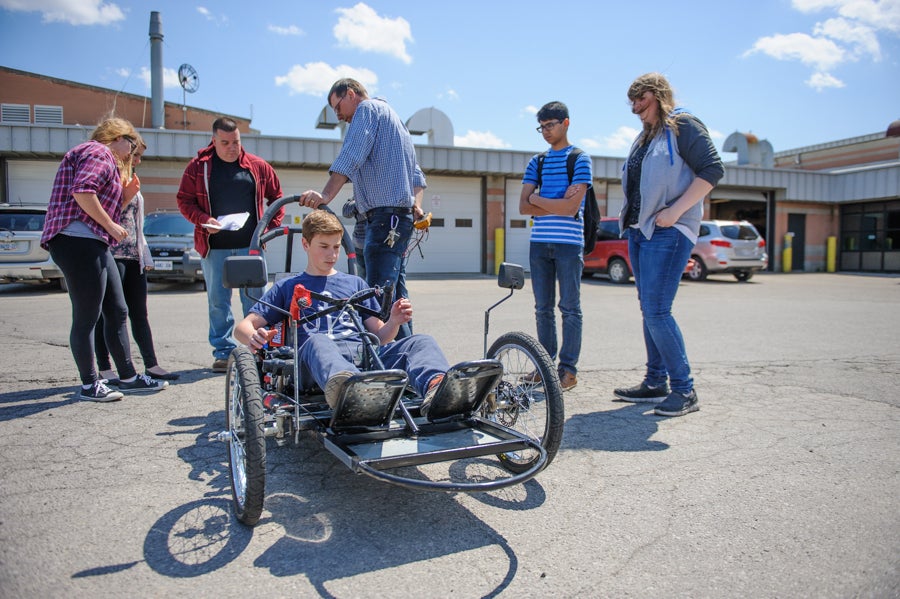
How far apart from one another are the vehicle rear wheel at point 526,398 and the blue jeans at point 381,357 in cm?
32

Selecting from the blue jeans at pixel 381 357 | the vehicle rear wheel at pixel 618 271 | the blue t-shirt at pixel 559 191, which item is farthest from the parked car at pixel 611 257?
the blue jeans at pixel 381 357

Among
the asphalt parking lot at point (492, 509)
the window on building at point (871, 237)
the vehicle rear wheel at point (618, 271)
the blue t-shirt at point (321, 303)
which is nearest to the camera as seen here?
the asphalt parking lot at point (492, 509)

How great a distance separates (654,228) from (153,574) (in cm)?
338

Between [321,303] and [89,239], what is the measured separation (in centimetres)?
187

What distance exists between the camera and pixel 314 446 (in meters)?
3.36

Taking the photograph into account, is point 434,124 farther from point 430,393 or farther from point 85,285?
point 430,393

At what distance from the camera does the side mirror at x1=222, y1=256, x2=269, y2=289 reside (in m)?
2.68

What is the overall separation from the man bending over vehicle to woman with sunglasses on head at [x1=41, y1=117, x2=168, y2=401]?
1505 millimetres

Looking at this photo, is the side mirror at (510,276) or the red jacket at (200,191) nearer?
the side mirror at (510,276)

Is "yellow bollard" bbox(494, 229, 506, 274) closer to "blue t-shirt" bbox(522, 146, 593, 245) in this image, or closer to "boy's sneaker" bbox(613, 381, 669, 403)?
"blue t-shirt" bbox(522, 146, 593, 245)

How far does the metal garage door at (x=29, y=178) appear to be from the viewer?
17.1m

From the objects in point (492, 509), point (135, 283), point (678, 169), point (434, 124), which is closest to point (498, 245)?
point (434, 124)

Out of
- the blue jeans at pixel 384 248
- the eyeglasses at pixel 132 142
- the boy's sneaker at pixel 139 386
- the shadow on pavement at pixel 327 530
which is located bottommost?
the shadow on pavement at pixel 327 530

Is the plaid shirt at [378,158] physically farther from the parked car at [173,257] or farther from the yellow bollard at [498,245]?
the yellow bollard at [498,245]
